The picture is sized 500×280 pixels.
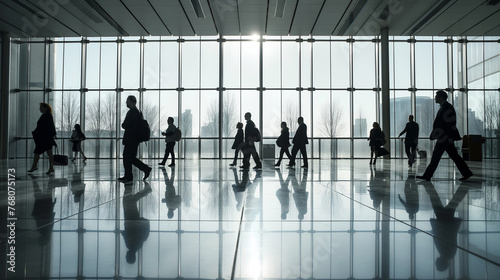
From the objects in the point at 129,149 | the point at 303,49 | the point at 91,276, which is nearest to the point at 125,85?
the point at 303,49

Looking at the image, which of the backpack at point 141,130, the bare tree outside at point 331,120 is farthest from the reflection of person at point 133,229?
the bare tree outside at point 331,120

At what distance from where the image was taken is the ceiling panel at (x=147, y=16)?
1518cm

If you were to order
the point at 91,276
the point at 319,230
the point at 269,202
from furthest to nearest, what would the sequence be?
the point at 269,202
the point at 319,230
the point at 91,276

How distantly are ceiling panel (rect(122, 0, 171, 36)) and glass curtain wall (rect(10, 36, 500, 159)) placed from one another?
2.91m

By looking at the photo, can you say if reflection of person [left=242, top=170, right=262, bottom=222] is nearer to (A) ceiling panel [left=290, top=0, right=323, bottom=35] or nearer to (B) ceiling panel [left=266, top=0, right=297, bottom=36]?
(B) ceiling panel [left=266, top=0, right=297, bottom=36]

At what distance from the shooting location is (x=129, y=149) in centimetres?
732

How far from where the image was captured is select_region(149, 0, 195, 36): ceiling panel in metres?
15.3

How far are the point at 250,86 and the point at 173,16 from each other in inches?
254

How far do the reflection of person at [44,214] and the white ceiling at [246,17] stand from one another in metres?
12.1

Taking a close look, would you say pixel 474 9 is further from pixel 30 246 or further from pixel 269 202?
pixel 30 246

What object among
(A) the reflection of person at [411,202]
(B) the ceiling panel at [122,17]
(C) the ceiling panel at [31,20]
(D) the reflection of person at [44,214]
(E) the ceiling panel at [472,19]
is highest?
(E) the ceiling panel at [472,19]

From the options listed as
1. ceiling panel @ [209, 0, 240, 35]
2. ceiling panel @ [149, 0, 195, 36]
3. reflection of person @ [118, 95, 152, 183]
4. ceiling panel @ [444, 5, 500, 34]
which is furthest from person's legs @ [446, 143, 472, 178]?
ceiling panel @ [444, 5, 500, 34]

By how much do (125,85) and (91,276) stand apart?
850 inches

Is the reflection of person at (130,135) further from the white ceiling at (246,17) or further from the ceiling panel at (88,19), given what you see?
the ceiling panel at (88,19)
